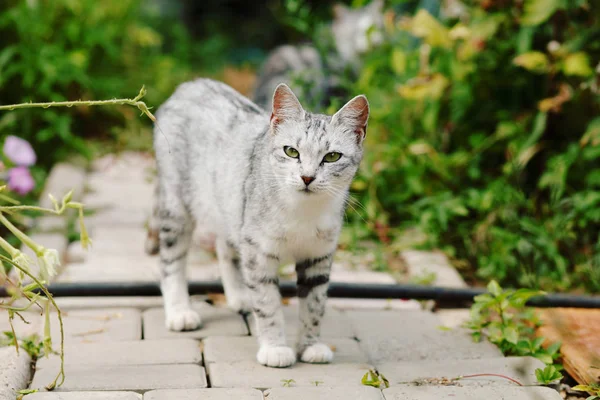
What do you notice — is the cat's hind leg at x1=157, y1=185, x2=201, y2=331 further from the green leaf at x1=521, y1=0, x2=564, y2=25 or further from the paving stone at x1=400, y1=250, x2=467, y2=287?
the green leaf at x1=521, y1=0, x2=564, y2=25

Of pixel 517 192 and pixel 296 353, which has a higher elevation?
pixel 517 192

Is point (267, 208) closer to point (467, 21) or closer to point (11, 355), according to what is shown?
point (11, 355)

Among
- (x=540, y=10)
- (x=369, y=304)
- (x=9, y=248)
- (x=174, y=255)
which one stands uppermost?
(x=540, y=10)

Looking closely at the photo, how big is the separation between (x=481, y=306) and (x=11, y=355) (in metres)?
1.86

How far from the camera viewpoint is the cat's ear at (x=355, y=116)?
303cm

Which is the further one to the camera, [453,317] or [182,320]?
[453,317]

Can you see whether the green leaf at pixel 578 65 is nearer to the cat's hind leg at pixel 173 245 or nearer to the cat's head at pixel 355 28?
the cat's head at pixel 355 28

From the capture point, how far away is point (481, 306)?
3285 millimetres

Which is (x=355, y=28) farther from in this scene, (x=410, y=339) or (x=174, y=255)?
(x=410, y=339)

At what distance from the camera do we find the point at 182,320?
11.1ft

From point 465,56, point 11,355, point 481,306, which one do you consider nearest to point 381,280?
point 481,306

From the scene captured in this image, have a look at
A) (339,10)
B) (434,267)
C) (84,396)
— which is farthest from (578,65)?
(339,10)

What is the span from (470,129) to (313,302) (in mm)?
2324

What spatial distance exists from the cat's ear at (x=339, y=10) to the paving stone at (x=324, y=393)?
549 centimetres
